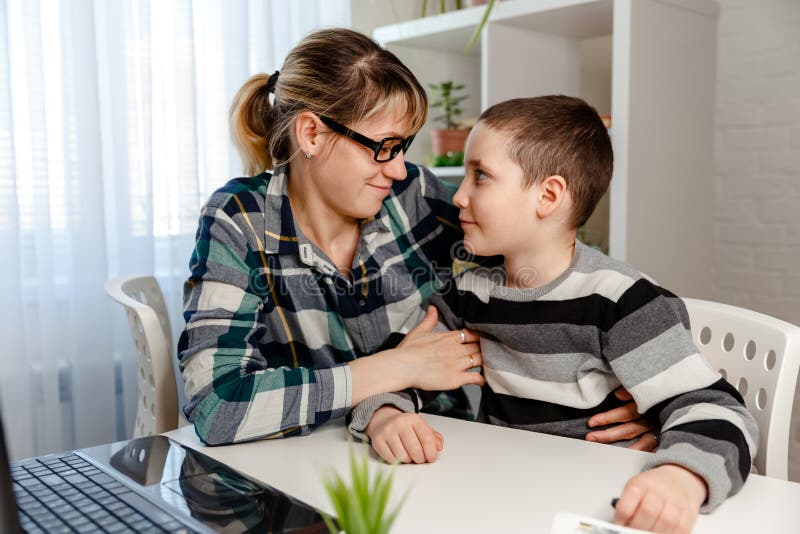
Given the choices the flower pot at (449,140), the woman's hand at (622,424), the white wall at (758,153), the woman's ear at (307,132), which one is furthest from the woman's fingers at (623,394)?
the white wall at (758,153)

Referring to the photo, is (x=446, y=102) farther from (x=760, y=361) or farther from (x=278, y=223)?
(x=760, y=361)

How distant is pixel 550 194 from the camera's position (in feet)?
3.97

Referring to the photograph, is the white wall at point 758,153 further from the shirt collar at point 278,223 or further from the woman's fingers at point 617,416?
the woman's fingers at point 617,416

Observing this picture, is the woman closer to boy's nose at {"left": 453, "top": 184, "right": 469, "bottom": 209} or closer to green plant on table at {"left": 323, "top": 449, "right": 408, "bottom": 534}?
boy's nose at {"left": 453, "top": 184, "right": 469, "bottom": 209}

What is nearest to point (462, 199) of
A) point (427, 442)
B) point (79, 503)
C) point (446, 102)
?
point (427, 442)

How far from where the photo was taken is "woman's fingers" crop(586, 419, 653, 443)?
3.56 ft

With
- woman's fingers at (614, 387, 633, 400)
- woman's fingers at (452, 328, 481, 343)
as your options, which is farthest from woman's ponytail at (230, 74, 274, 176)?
woman's fingers at (614, 387, 633, 400)

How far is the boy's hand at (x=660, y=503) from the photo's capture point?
0.73 meters

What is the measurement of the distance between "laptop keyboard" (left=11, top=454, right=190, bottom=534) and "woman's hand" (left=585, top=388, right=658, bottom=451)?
2.11ft

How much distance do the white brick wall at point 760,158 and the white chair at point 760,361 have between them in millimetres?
1688

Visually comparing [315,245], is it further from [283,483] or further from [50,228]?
[50,228]

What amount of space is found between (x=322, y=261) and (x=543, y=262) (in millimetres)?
376

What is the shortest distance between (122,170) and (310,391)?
1308mm

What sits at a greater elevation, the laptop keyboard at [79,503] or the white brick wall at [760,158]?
the white brick wall at [760,158]
